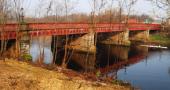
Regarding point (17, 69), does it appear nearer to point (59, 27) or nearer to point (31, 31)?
point (31, 31)

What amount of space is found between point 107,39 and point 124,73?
121ft

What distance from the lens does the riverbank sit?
11.7 meters

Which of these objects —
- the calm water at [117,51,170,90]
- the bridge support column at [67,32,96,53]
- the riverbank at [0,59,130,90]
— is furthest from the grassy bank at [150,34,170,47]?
the riverbank at [0,59,130,90]

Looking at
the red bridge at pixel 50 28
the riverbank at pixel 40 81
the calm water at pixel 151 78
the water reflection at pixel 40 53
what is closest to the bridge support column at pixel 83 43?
the red bridge at pixel 50 28

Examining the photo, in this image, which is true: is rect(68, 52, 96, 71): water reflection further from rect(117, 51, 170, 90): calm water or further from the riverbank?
the riverbank

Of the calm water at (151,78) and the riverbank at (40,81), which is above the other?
the riverbank at (40,81)

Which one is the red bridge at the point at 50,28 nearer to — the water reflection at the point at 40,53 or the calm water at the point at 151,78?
the water reflection at the point at 40,53

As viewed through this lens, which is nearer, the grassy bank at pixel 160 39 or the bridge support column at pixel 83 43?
the bridge support column at pixel 83 43

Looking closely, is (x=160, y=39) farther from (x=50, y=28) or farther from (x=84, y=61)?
(x=50, y=28)

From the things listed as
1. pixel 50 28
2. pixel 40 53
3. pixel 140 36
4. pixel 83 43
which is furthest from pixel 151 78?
pixel 140 36

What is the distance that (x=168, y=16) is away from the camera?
36.6 feet

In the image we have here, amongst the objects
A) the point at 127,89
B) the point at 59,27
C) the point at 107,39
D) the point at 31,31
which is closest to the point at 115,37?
the point at 107,39

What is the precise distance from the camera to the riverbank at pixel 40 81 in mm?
11734

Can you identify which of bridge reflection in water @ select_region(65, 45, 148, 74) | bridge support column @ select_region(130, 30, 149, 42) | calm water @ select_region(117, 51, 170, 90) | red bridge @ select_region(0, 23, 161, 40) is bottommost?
bridge reflection in water @ select_region(65, 45, 148, 74)
